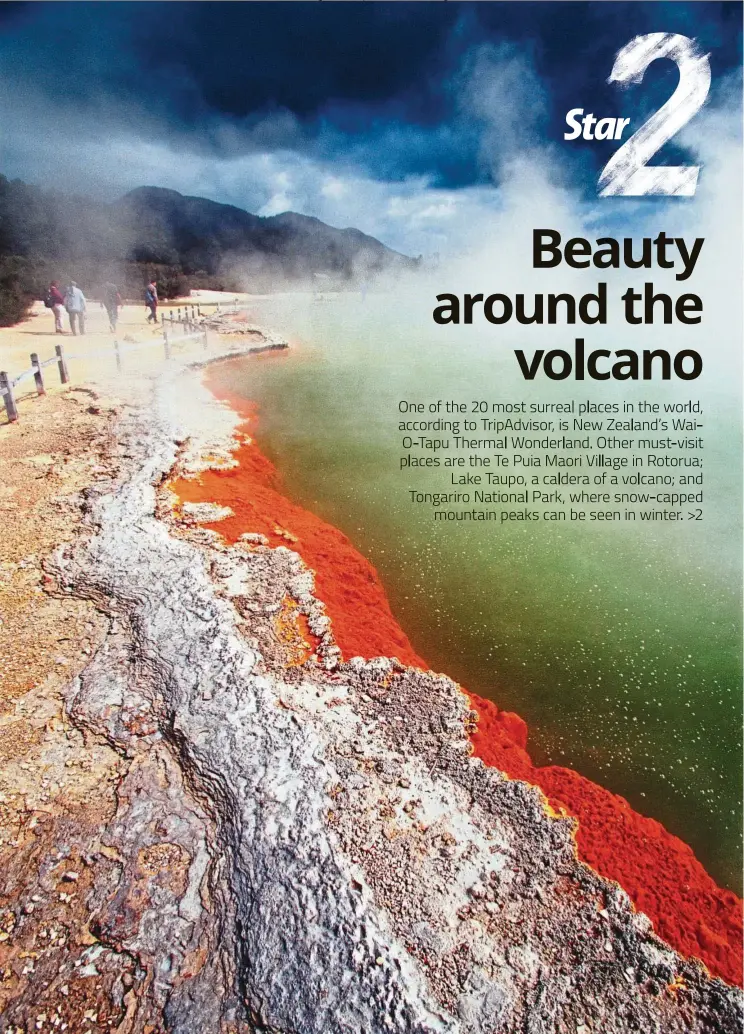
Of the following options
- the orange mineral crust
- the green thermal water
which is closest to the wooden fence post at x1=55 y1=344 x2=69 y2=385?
the green thermal water

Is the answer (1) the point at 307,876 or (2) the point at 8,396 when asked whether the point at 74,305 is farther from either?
(1) the point at 307,876

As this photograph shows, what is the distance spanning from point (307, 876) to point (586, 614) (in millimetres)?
4054

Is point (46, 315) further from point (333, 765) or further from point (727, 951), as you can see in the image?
point (727, 951)

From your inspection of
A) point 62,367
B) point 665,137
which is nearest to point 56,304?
point 62,367

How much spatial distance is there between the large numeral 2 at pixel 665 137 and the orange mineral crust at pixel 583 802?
6.18 m

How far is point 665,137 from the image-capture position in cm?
763

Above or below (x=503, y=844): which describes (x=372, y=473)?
above

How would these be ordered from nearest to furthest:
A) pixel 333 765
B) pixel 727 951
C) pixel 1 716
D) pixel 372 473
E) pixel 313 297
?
pixel 727 951, pixel 333 765, pixel 1 716, pixel 372 473, pixel 313 297

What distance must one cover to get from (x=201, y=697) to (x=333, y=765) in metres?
1.17

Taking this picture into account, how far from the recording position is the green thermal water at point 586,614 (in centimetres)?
472

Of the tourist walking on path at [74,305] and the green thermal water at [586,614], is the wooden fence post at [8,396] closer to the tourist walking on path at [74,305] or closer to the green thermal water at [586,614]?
the green thermal water at [586,614]

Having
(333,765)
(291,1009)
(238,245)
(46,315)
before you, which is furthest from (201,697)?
(238,245)

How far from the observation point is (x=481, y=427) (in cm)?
977

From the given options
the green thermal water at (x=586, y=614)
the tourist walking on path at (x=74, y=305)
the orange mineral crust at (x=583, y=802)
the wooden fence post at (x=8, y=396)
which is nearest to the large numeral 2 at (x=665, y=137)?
the green thermal water at (x=586, y=614)
